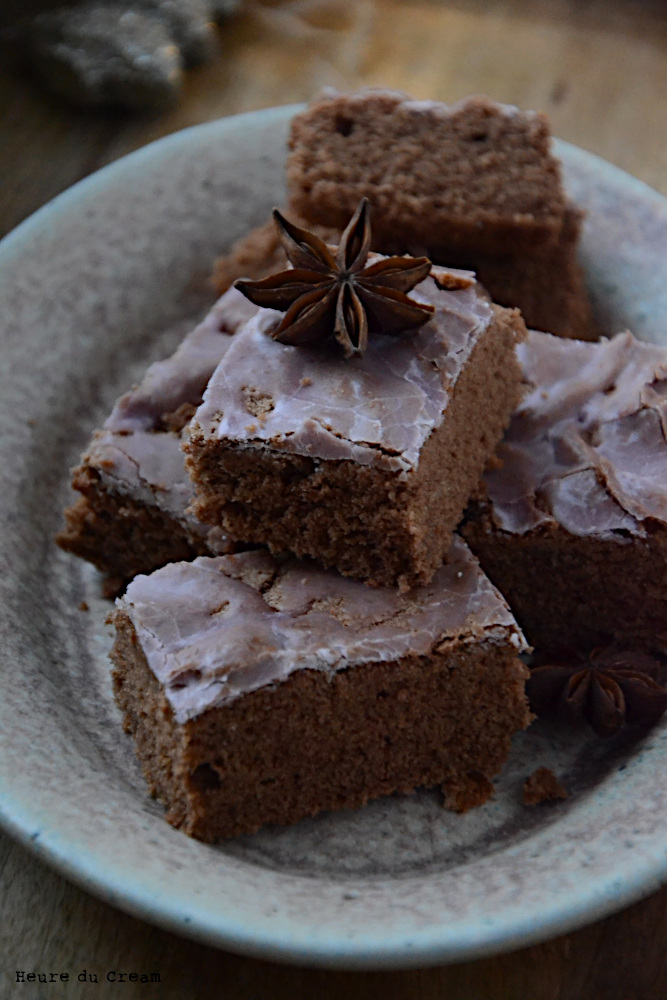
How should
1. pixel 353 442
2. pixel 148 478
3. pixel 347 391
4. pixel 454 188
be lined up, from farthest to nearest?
1. pixel 454 188
2. pixel 148 478
3. pixel 347 391
4. pixel 353 442

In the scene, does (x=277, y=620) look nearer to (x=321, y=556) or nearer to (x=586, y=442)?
(x=321, y=556)

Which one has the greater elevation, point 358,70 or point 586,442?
point 358,70

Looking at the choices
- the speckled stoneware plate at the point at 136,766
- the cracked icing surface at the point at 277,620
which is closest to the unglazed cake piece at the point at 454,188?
the speckled stoneware plate at the point at 136,766

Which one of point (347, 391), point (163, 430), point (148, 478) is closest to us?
point (347, 391)

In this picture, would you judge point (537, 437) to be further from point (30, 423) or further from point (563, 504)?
point (30, 423)

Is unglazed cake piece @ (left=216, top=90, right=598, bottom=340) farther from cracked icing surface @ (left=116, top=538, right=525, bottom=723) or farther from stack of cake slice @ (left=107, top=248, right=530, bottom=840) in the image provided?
cracked icing surface @ (left=116, top=538, right=525, bottom=723)

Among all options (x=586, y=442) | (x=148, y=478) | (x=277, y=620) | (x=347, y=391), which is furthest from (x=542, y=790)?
(x=148, y=478)
